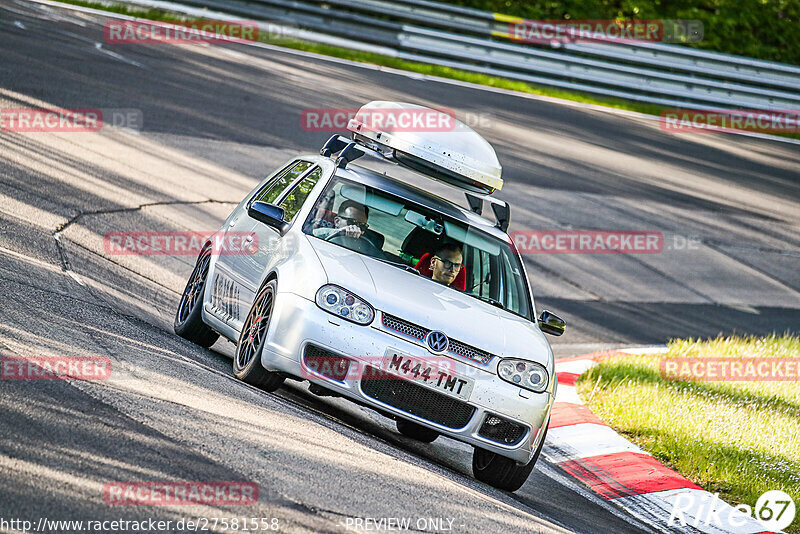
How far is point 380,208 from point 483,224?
0.94 meters

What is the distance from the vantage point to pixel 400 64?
2545 centimetres

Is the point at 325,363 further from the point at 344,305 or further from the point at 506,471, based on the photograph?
the point at 506,471

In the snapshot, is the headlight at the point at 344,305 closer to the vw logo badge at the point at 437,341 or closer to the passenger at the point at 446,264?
the vw logo badge at the point at 437,341

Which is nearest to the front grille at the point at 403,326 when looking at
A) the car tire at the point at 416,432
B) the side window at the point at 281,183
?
the car tire at the point at 416,432

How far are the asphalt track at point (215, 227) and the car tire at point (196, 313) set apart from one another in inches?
7.7

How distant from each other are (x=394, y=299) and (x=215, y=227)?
6309 mm

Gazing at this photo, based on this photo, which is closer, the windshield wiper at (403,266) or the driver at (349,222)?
the windshield wiper at (403,266)

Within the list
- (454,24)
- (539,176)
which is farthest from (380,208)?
(454,24)

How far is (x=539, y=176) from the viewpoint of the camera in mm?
19266

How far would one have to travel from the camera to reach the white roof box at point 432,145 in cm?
820

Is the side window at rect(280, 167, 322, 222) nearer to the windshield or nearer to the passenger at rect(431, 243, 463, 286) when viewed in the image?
the windshield

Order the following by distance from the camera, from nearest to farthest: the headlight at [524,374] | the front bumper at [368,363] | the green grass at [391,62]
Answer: the front bumper at [368,363] < the headlight at [524,374] < the green grass at [391,62]

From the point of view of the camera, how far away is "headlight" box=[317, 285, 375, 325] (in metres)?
6.86

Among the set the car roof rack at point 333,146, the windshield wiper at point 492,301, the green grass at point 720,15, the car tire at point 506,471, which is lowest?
the car tire at point 506,471
